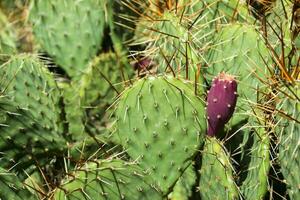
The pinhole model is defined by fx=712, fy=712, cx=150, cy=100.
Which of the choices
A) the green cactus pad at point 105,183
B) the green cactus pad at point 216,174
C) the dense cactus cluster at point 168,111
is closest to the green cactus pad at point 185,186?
the dense cactus cluster at point 168,111

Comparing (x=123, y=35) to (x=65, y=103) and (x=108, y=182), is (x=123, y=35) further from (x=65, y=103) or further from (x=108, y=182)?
(x=108, y=182)

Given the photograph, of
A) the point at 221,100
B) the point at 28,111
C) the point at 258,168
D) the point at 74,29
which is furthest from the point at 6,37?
the point at 258,168

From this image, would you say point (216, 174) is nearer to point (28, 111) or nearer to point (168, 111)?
point (168, 111)

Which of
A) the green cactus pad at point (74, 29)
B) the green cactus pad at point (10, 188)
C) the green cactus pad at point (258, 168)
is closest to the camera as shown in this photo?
the green cactus pad at point (10, 188)

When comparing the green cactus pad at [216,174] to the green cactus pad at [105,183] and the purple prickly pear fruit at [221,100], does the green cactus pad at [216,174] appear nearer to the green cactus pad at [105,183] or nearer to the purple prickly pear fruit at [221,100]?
the purple prickly pear fruit at [221,100]

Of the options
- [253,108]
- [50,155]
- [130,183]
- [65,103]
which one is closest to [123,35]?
[65,103]

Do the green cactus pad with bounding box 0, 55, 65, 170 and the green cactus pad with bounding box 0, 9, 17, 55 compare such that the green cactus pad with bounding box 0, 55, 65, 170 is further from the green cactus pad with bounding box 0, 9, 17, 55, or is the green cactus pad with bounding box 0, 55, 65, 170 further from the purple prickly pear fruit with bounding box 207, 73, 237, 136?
the purple prickly pear fruit with bounding box 207, 73, 237, 136
